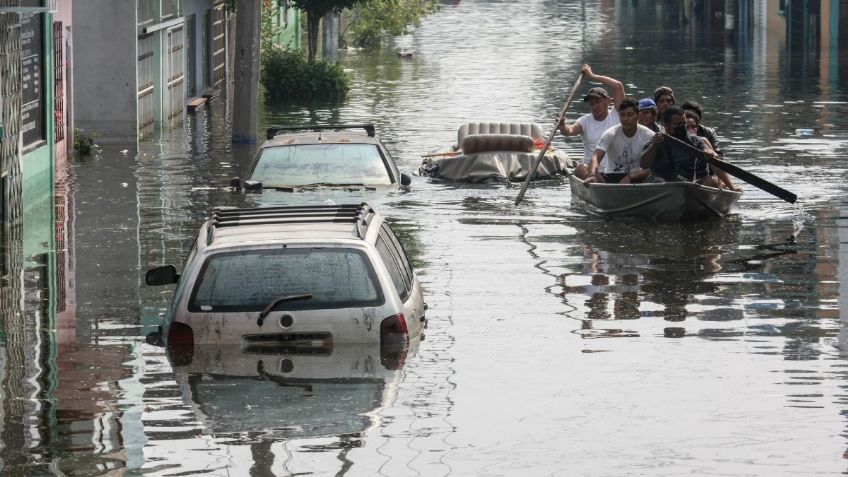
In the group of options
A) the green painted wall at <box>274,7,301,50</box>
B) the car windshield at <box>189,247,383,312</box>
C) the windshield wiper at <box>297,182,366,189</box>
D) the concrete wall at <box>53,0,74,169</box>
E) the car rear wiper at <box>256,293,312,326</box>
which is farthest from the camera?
the green painted wall at <box>274,7,301,50</box>

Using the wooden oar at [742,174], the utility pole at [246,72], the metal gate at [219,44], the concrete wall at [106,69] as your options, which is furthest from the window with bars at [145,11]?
the wooden oar at [742,174]

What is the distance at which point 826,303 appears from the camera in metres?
15.6

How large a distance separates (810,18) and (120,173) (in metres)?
44.5

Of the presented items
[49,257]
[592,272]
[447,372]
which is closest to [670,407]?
[447,372]

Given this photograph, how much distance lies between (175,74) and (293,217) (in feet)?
82.5

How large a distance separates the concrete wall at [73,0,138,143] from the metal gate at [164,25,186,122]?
365 centimetres

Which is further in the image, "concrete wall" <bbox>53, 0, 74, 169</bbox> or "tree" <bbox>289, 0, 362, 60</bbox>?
"tree" <bbox>289, 0, 362, 60</bbox>

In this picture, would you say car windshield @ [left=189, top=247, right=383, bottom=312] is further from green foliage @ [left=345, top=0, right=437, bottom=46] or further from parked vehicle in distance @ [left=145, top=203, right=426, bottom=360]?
green foliage @ [left=345, top=0, right=437, bottom=46]

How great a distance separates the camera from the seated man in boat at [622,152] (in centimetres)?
2094

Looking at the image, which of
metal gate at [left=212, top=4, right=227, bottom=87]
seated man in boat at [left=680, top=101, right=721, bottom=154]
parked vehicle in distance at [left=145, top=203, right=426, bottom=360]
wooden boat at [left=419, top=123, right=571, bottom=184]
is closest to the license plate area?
parked vehicle in distance at [left=145, top=203, right=426, bottom=360]

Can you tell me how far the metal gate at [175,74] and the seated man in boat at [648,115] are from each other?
15.8 metres

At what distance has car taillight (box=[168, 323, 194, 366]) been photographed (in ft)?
39.7

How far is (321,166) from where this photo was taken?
21344 millimetres

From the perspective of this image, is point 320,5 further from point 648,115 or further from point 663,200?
point 663,200
